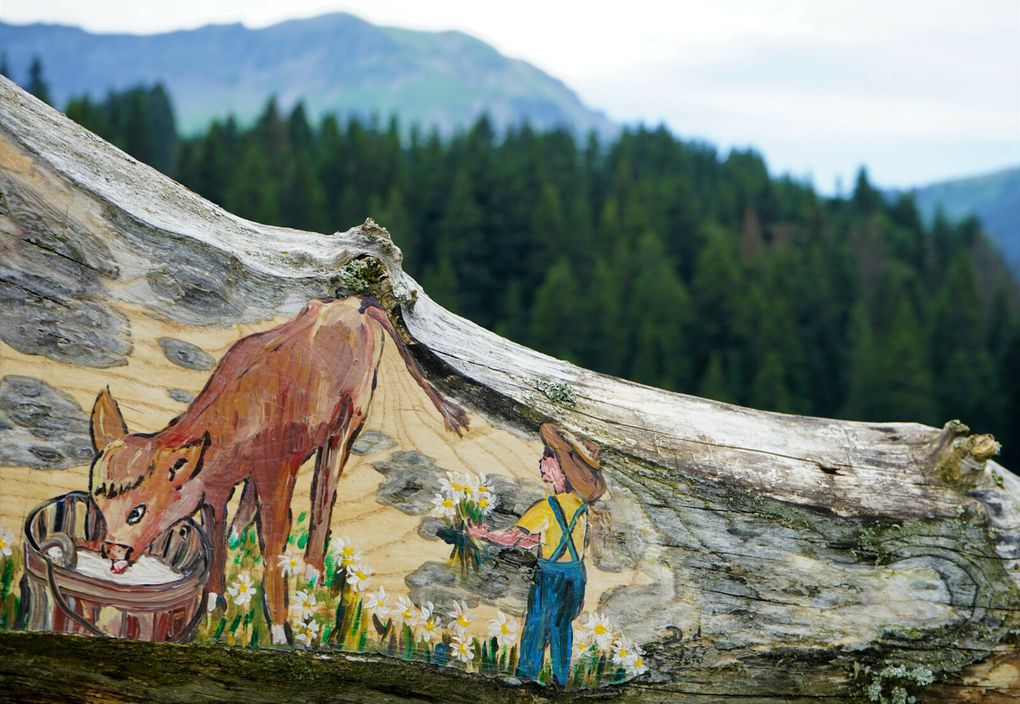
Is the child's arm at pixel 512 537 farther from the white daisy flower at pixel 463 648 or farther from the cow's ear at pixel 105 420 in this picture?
the cow's ear at pixel 105 420

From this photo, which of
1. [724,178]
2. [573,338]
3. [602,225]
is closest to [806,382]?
[573,338]

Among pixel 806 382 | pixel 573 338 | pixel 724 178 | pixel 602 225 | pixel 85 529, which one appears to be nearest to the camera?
pixel 85 529

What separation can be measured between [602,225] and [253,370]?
58.8 m

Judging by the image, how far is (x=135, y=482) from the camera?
4211mm

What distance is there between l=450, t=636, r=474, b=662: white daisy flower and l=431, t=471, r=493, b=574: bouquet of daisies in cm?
33

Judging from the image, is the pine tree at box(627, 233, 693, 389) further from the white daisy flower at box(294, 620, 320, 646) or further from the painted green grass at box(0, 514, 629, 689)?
the white daisy flower at box(294, 620, 320, 646)

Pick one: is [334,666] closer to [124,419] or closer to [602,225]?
[124,419]

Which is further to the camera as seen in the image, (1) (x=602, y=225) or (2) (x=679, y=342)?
(1) (x=602, y=225)

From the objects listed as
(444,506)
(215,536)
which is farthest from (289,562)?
(444,506)

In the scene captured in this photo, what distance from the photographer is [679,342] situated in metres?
50.0

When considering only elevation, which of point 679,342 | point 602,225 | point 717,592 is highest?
point 602,225

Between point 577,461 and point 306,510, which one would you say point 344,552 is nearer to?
point 306,510

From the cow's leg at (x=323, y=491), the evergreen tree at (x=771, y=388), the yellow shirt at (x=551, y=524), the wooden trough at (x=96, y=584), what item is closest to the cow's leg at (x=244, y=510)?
the wooden trough at (x=96, y=584)

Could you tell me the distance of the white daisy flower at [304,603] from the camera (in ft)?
14.5
